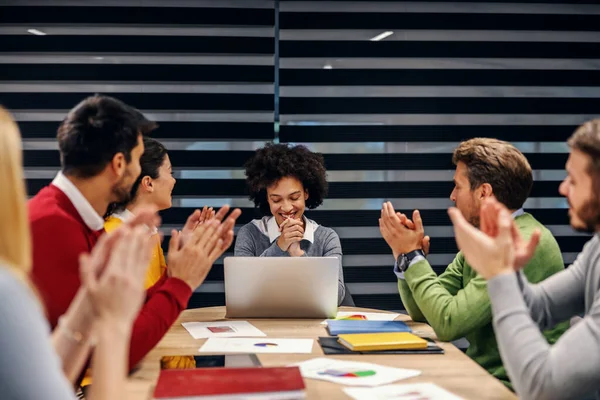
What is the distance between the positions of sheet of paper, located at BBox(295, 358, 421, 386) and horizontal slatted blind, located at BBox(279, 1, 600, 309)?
2.77 m

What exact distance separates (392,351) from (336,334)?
288 mm

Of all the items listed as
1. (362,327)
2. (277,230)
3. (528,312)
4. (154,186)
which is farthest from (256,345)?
(277,230)

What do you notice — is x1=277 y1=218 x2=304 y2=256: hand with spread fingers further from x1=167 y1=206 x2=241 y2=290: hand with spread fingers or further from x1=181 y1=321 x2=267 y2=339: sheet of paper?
x1=167 y1=206 x2=241 y2=290: hand with spread fingers

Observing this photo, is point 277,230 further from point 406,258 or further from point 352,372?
point 352,372

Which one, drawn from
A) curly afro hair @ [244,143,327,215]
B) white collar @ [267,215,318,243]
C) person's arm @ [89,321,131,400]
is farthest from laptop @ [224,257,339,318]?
person's arm @ [89,321,131,400]

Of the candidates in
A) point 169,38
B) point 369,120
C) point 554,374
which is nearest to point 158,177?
point 169,38

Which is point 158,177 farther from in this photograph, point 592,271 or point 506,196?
point 592,271

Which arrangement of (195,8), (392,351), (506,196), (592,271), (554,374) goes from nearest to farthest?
(554,374)
(592,271)
(392,351)
(506,196)
(195,8)

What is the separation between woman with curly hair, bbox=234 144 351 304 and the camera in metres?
3.86

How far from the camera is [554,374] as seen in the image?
64.7 inches

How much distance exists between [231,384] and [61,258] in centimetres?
68

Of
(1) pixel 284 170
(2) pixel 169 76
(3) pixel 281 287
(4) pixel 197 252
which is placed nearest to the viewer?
(4) pixel 197 252

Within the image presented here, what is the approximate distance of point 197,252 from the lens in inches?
90.7

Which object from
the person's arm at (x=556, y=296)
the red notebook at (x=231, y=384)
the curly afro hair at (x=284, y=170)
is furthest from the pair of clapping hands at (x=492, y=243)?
the curly afro hair at (x=284, y=170)
